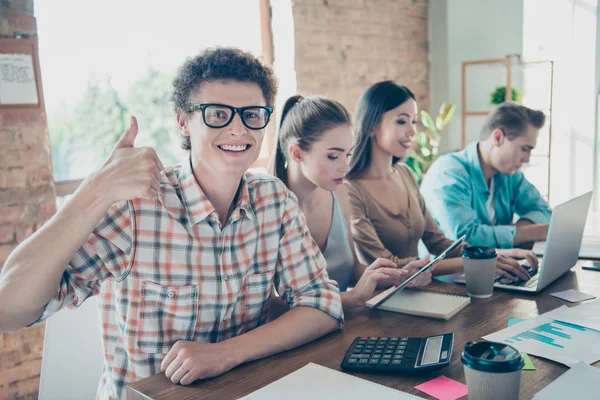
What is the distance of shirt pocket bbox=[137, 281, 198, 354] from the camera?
1254 millimetres

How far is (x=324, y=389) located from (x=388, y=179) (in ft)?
4.41

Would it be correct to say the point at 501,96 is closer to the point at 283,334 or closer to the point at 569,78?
the point at 569,78

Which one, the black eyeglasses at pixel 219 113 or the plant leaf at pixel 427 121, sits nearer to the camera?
the black eyeglasses at pixel 219 113

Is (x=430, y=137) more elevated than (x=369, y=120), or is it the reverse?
(x=369, y=120)

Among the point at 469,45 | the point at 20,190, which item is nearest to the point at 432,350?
the point at 20,190

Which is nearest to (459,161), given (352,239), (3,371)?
(352,239)

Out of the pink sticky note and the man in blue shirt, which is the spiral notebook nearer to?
the pink sticky note

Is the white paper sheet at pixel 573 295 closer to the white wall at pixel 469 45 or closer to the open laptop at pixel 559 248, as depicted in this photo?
the open laptop at pixel 559 248

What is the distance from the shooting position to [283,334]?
1.22m

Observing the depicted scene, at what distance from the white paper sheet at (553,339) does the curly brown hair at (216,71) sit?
79 cm

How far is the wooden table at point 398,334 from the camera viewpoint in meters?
1.03

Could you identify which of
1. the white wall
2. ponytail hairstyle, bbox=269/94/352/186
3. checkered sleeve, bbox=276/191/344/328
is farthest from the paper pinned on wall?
the white wall

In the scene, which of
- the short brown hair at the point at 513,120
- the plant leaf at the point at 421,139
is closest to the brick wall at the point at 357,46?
the plant leaf at the point at 421,139

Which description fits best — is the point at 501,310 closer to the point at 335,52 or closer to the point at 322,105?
the point at 322,105
